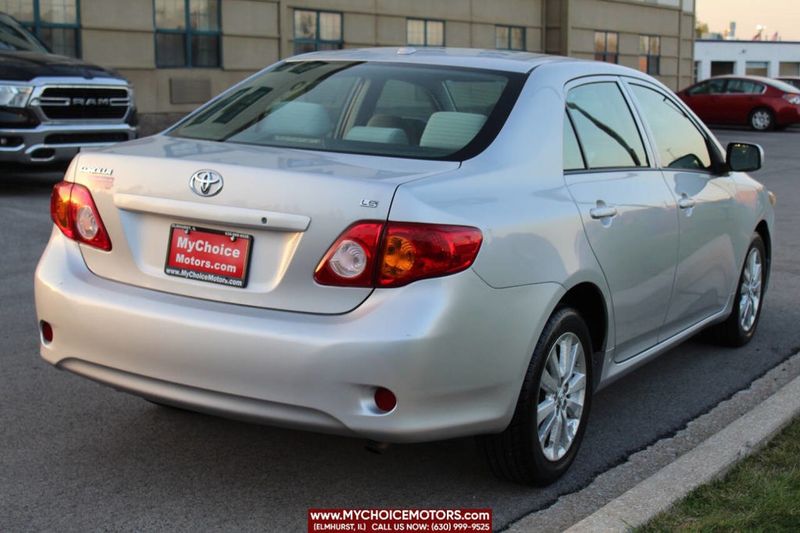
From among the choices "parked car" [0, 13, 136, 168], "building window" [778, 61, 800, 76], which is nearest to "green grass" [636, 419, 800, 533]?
"parked car" [0, 13, 136, 168]

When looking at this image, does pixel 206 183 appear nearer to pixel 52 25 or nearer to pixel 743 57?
pixel 52 25

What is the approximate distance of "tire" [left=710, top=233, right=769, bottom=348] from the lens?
21.7 feet

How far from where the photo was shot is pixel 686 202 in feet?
18.2

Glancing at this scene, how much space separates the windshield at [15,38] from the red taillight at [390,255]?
34.6 feet

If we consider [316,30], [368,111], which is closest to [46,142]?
[368,111]

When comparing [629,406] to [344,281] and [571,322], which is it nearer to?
[571,322]

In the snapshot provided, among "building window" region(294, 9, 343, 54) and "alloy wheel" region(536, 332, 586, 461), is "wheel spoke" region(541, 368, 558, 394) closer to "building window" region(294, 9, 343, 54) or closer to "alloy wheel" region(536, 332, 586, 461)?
"alloy wheel" region(536, 332, 586, 461)

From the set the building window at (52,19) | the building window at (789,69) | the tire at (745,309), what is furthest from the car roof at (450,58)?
the building window at (789,69)

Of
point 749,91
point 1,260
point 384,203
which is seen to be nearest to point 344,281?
point 384,203

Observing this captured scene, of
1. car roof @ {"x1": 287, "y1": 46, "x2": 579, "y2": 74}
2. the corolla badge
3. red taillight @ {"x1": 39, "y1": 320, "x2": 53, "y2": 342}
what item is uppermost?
car roof @ {"x1": 287, "y1": 46, "x2": 579, "y2": 74}

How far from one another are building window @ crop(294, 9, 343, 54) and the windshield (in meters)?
10.9

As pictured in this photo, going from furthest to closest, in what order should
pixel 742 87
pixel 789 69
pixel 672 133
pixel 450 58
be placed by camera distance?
pixel 789 69, pixel 742 87, pixel 672 133, pixel 450 58

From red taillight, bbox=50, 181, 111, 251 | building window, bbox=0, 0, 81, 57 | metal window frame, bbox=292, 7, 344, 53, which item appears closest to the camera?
red taillight, bbox=50, 181, 111, 251

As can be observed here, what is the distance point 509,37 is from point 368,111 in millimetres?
27556
